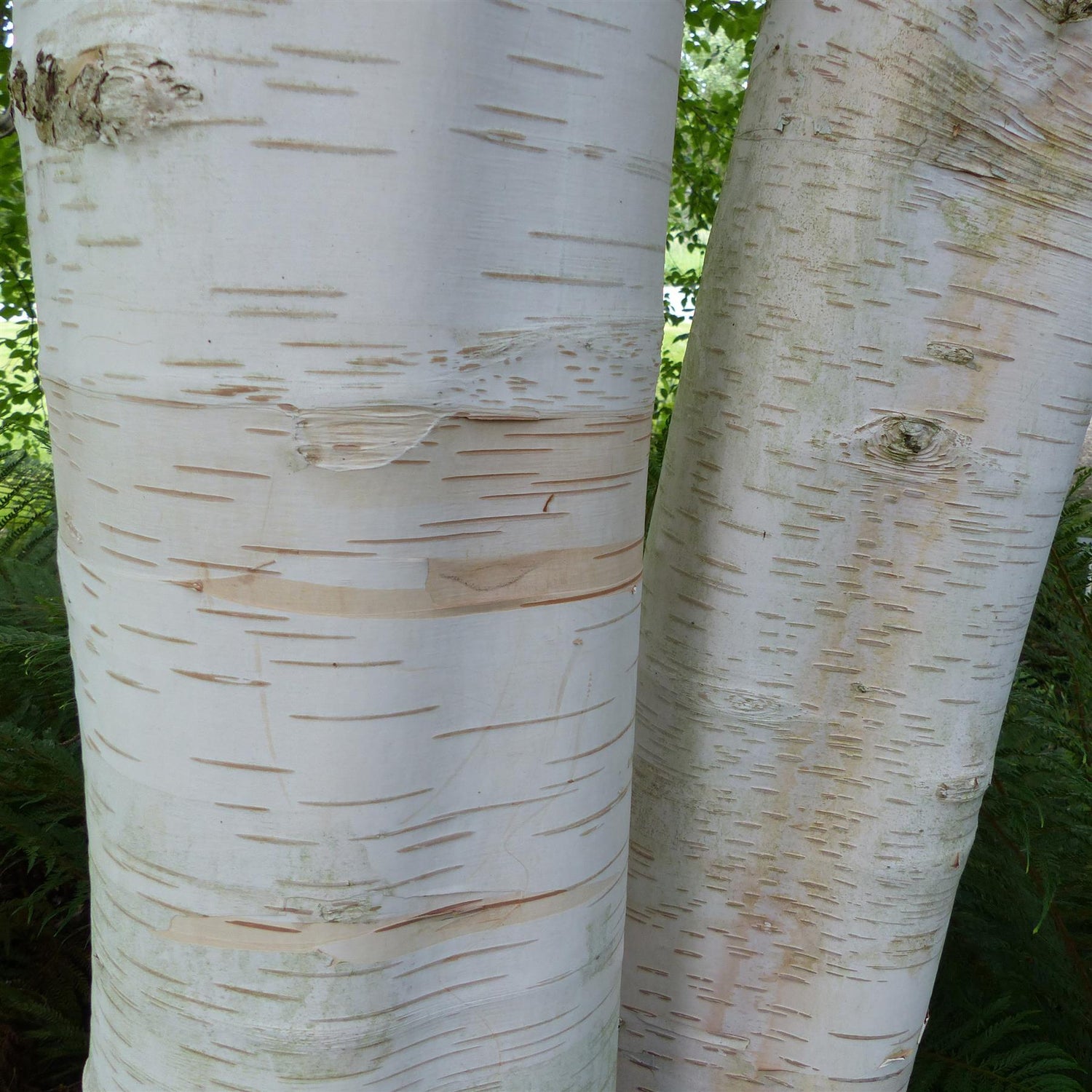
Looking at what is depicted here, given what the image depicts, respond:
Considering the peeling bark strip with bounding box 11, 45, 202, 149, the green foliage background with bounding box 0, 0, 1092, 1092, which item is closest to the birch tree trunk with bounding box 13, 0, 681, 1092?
the peeling bark strip with bounding box 11, 45, 202, 149

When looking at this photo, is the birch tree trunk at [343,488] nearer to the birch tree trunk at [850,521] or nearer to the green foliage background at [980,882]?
the birch tree trunk at [850,521]

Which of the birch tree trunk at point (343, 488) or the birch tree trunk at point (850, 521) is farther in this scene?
the birch tree trunk at point (850, 521)

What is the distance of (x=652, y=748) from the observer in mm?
1091

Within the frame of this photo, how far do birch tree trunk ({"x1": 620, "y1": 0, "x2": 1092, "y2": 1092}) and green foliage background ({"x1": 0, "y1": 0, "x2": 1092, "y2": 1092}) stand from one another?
0.50m

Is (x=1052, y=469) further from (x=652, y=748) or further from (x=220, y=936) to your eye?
(x=220, y=936)

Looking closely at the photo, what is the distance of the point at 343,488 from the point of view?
2.04 feet

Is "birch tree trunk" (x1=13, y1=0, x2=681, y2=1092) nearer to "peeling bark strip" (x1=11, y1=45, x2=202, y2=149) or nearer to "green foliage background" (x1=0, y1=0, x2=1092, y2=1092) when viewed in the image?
"peeling bark strip" (x1=11, y1=45, x2=202, y2=149)

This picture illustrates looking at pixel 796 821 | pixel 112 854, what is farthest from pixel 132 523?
pixel 796 821

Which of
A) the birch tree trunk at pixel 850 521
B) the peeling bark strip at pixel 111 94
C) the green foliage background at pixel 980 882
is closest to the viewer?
the peeling bark strip at pixel 111 94

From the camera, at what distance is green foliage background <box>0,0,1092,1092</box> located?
5.22 ft

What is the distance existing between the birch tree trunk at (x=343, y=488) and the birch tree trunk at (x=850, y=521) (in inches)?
10.1

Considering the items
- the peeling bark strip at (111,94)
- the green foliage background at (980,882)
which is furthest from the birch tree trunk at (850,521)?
the peeling bark strip at (111,94)

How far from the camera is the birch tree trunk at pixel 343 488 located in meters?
0.58

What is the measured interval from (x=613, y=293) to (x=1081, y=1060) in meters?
1.77
